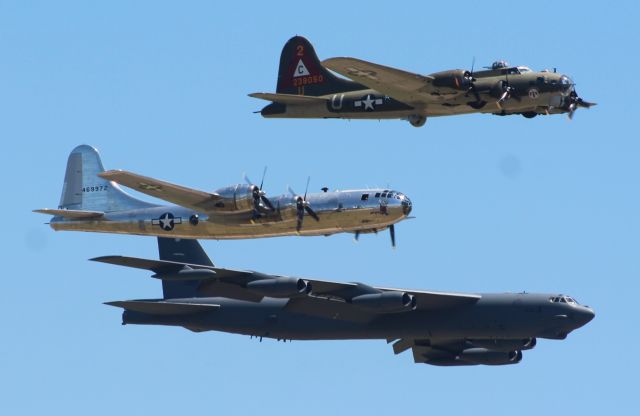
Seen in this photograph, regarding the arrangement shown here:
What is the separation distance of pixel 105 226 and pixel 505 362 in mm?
26667

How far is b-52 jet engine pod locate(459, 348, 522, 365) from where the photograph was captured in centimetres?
9544

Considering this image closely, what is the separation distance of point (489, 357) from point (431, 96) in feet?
82.6

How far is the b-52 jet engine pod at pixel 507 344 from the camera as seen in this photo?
92188 millimetres

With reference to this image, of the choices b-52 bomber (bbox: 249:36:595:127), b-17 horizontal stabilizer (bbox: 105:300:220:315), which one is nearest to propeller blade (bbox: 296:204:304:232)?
b-52 bomber (bbox: 249:36:595:127)

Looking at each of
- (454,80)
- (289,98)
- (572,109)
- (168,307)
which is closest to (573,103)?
(572,109)

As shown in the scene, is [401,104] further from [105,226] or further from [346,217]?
[105,226]

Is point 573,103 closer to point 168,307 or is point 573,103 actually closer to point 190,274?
point 190,274

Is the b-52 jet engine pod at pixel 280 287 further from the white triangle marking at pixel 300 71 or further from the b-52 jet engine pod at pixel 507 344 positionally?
the b-52 jet engine pod at pixel 507 344

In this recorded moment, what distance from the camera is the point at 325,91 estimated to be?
270ft

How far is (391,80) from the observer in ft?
247

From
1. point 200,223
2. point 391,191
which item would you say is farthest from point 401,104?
point 200,223

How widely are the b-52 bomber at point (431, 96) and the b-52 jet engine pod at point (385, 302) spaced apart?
12.7m

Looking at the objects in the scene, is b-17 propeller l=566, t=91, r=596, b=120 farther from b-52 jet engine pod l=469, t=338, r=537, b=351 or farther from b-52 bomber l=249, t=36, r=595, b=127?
b-52 jet engine pod l=469, t=338, r=537, b=351

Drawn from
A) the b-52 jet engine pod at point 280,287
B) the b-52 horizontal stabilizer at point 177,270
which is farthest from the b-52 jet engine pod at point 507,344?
the b-52 horizontal stabilizer at point 177,270
